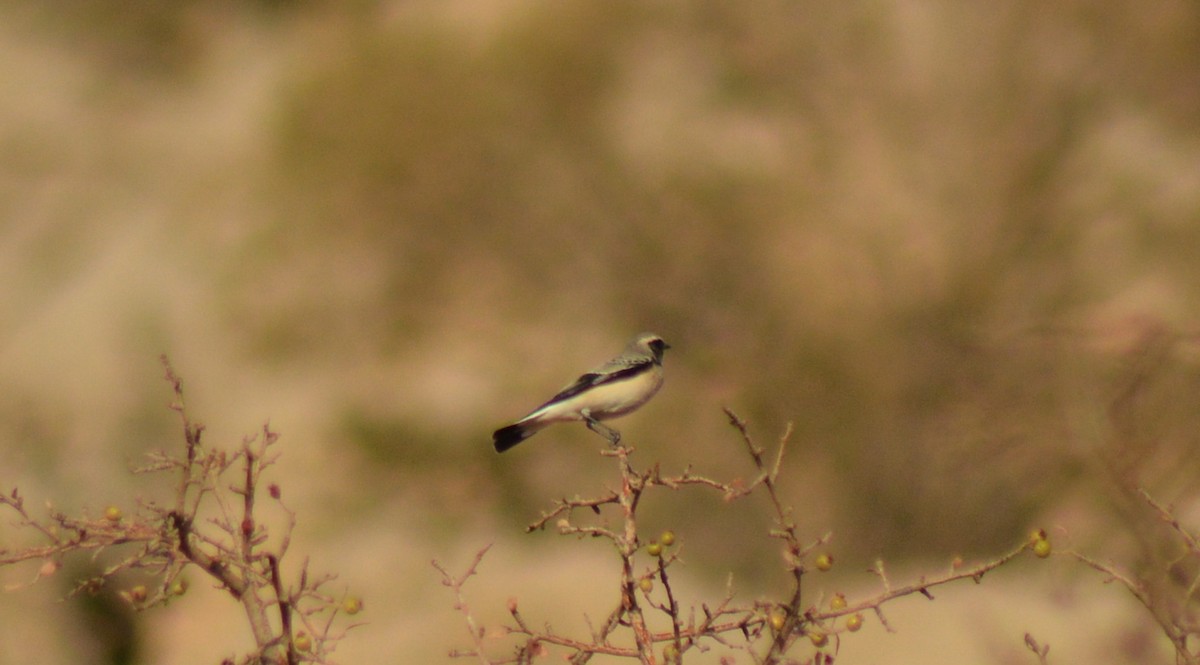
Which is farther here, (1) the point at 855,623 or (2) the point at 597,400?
(2) the point at 597,400

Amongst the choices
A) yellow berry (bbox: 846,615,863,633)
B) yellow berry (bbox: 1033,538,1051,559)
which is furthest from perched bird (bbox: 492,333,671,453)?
yellow berry (bbox: 1033,538,1051,559)

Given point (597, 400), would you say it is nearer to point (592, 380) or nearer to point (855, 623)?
point (592, 380)

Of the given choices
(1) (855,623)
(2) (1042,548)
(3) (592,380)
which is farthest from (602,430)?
(2) (1042,548)

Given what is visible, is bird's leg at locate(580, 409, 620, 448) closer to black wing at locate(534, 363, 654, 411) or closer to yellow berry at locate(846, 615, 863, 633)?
black wing at locate(534, 363, 654, 411)

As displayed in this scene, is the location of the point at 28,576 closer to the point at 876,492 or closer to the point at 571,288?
the point at 571,288

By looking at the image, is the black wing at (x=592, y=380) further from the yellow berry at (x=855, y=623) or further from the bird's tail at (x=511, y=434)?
the yellow berry at (x=855, y=623)

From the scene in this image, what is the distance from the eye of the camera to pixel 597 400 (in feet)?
7.23

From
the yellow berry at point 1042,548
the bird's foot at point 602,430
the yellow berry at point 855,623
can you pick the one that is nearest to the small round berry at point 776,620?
the yellow berry at point 855,623

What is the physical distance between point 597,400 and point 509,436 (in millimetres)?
185

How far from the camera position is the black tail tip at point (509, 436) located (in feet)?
7.04

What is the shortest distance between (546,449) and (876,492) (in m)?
1.31

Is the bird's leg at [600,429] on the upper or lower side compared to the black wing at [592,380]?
lower

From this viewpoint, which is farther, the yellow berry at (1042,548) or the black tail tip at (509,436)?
the black tail tip at (509,436)

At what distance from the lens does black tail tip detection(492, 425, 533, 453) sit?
2.14m
